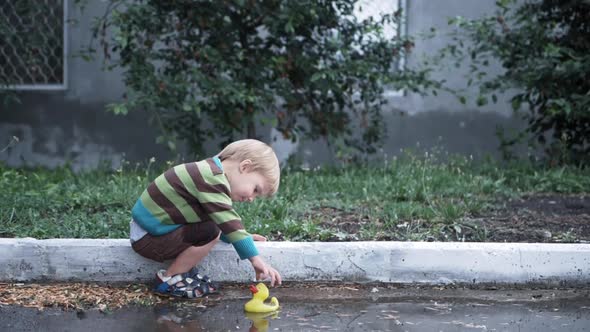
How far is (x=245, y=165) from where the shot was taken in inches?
171

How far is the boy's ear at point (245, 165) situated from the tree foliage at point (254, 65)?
3.06 m

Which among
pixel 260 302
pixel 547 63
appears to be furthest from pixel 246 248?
pixel 547 63

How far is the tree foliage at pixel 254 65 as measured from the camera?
24.7 ft

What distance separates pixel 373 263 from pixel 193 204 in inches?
43.7

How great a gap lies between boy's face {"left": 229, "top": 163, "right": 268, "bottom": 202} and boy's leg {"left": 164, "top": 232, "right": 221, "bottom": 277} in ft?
1.15

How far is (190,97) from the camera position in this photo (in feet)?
25.2

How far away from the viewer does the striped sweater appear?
4.28 meters

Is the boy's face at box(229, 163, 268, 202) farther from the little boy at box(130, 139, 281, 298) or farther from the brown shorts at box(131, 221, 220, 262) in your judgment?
the brown shorts at box(131, 221, 220, 262)

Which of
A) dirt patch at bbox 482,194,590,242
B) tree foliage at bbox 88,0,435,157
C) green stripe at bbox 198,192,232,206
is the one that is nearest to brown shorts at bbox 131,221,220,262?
green stripe at bbox 198,192,232,206

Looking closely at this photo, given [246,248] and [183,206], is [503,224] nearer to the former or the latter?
[246,248]

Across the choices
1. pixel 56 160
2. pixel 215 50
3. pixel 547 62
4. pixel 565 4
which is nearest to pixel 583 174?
pixel 547 62

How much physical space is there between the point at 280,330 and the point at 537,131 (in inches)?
223

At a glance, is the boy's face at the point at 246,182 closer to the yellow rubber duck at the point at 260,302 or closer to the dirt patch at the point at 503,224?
the yellow rubber duck at the point at 260,302

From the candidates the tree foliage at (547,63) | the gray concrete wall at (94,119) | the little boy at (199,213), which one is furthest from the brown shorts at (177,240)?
the gray concrete wall at (94,119)
